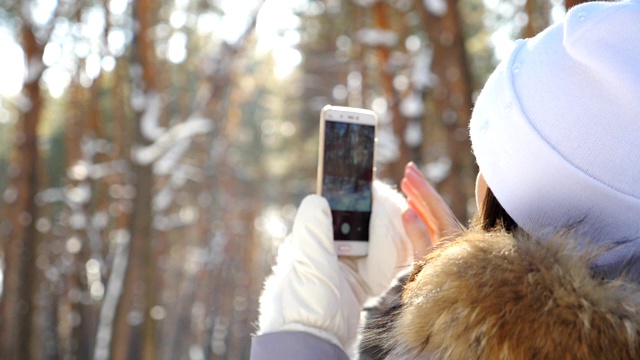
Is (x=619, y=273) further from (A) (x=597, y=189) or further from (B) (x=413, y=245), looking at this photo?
(B) (x=413, y=245)

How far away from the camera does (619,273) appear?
105 centimetres

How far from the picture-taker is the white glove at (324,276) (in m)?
1.43

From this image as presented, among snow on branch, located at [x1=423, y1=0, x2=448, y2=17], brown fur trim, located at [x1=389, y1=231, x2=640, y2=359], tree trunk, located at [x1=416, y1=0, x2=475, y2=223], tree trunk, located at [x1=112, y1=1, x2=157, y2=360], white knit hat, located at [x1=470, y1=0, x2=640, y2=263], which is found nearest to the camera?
brown fur trim, located at [x1=389, y1=231, x2=640, y2=359]

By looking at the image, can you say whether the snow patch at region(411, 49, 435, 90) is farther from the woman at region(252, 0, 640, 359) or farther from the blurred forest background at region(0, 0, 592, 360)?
the woman at region(252, 0, 640, 359)

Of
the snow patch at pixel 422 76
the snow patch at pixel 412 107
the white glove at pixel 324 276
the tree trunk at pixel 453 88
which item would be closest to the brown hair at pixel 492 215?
the white glove at pixel 324 276

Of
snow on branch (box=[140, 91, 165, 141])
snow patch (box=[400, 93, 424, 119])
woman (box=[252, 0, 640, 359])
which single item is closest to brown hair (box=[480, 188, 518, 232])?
woman (box=[252, 0, 640, 359])

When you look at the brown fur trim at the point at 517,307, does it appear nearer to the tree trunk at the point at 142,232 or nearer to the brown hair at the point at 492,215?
the brown hair at the point at 492,215

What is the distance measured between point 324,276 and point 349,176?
343mm

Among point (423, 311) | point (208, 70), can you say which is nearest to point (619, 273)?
point (423, 311)

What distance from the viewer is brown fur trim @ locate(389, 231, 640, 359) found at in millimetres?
924

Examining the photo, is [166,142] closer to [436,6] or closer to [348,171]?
[436,6]

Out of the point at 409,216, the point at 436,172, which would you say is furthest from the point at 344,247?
the point at 436,172

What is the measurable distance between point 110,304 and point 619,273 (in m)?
10.1

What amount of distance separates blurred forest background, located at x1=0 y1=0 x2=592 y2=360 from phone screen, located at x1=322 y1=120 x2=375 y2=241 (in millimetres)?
366
